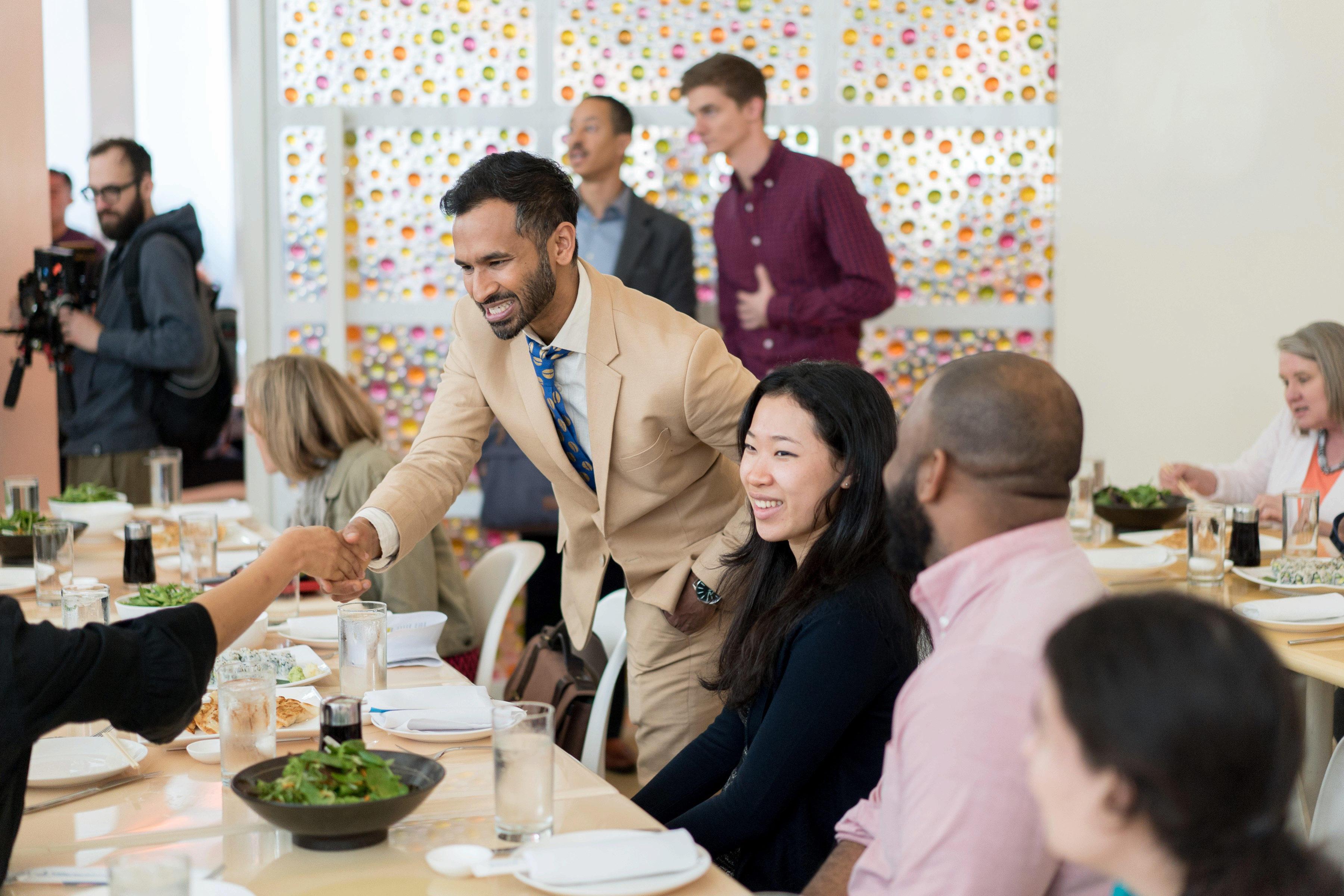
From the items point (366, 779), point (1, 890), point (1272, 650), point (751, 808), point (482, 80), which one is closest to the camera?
point (1272, 650)

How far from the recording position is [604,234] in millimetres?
4410

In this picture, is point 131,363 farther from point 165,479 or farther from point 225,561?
point 225,561

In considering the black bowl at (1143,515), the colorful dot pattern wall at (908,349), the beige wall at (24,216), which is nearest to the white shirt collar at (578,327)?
the black bowl at (1143,515)

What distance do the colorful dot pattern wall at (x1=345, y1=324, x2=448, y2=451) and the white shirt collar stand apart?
7.57 ft

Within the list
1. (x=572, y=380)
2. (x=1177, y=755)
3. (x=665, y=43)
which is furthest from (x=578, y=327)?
(x=665, y=43)

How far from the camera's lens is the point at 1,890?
4.08ft

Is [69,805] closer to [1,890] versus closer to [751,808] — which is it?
[1,890]

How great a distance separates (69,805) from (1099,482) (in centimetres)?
280

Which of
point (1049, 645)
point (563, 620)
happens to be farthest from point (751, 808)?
point (563, 620)

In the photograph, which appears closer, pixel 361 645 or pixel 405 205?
pixel 361 645

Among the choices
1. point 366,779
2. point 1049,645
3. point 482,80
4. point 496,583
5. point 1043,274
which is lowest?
point 496,583

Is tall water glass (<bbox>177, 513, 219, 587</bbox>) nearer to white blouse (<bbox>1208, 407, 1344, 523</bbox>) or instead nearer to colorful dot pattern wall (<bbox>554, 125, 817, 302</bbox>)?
colorful dot pattern wall (<bbox>554, 125, 817, 302</bbox>)

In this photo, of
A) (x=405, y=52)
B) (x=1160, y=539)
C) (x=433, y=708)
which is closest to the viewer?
(x=433, y=708)

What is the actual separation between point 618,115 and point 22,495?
224 centimetres
